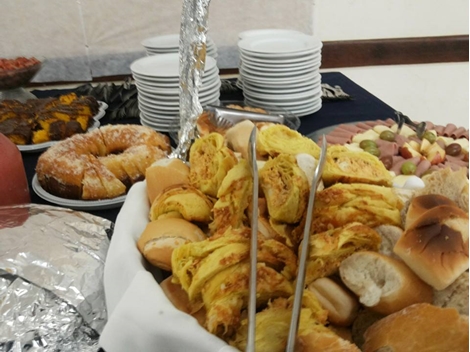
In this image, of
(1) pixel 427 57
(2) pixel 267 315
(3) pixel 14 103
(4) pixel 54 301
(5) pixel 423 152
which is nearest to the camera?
(2) pixel 267 315

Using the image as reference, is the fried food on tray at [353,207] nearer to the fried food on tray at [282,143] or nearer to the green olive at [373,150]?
the fried food on tray at [282,143]

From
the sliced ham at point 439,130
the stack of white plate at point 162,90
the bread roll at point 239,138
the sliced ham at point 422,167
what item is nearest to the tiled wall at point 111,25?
the stack of white plate at point 162,90

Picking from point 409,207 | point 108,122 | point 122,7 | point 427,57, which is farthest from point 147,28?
point 409,207

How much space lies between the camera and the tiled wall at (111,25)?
171 centimetres

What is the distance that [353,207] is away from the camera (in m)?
0.45

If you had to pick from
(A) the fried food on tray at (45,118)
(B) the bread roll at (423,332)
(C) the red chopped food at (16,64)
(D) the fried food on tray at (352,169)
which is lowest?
(A) the fried food on tray at (45,118)

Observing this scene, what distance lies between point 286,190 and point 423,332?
168 millimetres

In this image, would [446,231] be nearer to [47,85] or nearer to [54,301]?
[54,301]

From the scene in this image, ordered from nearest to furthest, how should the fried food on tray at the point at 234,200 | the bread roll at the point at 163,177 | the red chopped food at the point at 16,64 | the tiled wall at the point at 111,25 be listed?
the fried food on tray at the point at 234,200
the bread roll at the point at 163,177
the red chopped food at the point at 16,64
the tiled wall at the point at 111,25

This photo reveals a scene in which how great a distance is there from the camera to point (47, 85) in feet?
5.91

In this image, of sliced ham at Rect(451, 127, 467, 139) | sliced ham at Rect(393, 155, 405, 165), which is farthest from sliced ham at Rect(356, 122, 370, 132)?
sliced ham at Rect(451, 127, 467, 139)

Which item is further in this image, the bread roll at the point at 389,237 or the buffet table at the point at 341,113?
the buffet table at the point at 341,113

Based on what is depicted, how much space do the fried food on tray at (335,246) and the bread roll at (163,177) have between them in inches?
8.9

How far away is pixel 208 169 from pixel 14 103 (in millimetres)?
886
